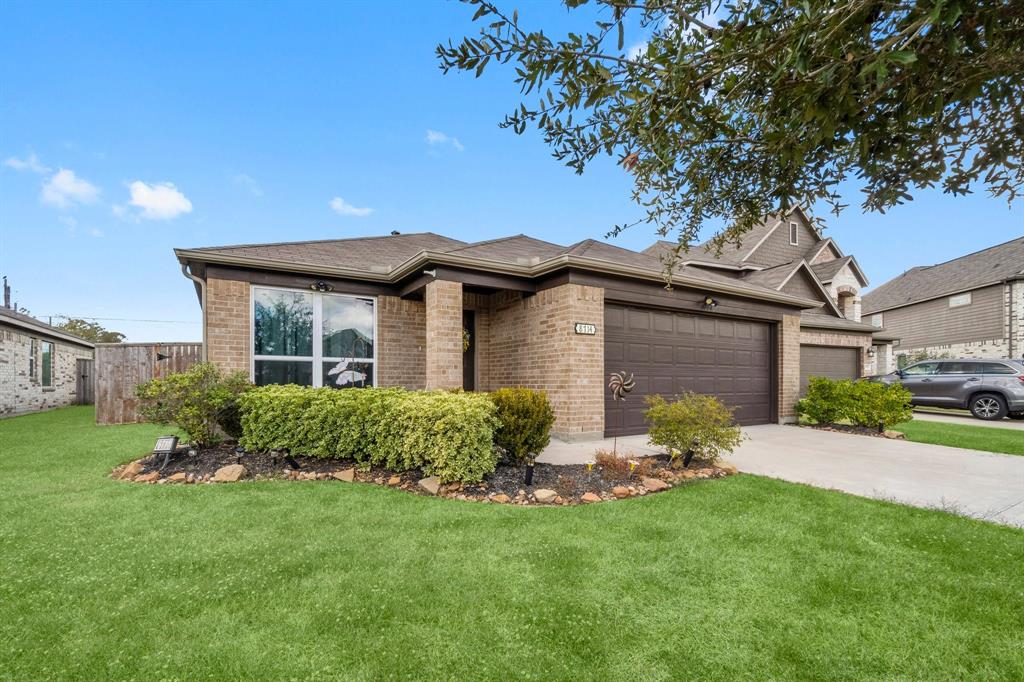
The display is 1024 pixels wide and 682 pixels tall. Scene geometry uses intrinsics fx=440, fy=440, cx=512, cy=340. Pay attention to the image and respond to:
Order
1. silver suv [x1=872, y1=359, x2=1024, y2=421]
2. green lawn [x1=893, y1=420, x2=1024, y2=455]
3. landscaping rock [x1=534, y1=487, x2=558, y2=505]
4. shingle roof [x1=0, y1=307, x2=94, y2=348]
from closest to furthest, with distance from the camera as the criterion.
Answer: landscaping rock [x1=534, y1=487, x2=558, y2=505]
green lawn [x1=893, y1=420, x2=1024, y2=455]
silver suv [x1=872, y1=359, x2=1024, y2=421]
shingle roof [x1=0, y1=307, x2=94, y2=348]

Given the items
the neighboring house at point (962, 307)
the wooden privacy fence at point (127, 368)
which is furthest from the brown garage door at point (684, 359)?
the neighboring house at point (962, 307)

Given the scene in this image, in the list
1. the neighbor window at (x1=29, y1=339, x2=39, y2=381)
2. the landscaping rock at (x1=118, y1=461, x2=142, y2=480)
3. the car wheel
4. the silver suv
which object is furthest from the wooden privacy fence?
the car wheel

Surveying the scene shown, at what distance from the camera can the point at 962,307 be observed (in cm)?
2014

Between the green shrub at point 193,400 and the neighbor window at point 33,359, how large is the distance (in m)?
13.7

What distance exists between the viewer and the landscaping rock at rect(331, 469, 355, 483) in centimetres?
520

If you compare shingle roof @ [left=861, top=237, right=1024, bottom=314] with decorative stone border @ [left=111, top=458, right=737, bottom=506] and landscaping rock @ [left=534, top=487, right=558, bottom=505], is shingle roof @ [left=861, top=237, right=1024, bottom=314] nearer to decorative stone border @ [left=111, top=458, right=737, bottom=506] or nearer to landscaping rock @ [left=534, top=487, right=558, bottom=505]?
decorative stone border @ [left=111, top=458, right=737, bottom=506]

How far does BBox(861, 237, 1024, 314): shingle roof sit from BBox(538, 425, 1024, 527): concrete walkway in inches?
700

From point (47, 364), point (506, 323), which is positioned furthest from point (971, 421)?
point (47, 364)

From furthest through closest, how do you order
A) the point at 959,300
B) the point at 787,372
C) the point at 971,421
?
1. the point at 959,300
2. the point at 971,421
3. the point at 787,372

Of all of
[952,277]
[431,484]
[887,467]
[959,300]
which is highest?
[952,277]

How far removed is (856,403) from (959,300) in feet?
58.4

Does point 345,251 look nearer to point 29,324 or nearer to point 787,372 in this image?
point 787,372

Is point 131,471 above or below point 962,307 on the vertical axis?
below

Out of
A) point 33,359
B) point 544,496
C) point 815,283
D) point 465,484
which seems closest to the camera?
point 544,496
